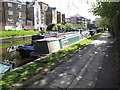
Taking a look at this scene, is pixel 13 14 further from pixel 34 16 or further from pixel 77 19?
pixel 77 19

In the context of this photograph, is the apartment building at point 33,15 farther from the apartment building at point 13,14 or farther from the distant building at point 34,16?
the apartment building at point 13,14

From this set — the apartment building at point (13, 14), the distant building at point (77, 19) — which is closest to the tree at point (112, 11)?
the apartment building at point (13, 14)

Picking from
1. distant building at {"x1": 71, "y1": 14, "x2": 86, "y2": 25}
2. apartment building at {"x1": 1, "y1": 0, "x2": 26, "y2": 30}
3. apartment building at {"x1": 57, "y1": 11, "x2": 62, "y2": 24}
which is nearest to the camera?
apartment building at {"x1": 1, "y1": 0, "x2": 26, "y2": 30}

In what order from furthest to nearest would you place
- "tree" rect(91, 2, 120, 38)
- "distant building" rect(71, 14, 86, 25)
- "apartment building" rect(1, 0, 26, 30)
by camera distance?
"distant building" rect(71, 14, 86, 25) < "apartment building" rect(1, 0, 26, 30) < "tree" rect(91, 2, 120, 38)

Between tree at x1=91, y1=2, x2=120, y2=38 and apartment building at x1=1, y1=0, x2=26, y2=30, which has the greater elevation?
apartment building at x1=1, y1=0, x2=26, y2=30

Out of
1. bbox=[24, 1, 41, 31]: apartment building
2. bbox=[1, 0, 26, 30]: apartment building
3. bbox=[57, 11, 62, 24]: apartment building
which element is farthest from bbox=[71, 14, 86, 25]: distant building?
bbox=[1, 0, 26, 30]: apartment building

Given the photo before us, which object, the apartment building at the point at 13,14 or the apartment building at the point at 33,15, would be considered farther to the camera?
the apartment building at the point at 33,15

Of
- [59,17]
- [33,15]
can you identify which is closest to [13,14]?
[33,15]

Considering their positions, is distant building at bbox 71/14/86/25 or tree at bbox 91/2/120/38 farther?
distant building at bbox 71/14/86/25

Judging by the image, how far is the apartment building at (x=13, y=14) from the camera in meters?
36.6

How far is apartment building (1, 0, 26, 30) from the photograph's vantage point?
120 ft

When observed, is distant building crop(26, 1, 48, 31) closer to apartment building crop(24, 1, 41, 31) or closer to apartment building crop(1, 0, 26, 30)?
apartment building crop(24, 1, 41, 31)

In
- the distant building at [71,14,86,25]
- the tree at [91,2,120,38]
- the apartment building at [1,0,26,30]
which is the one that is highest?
the distant building at [71,14,86,25]

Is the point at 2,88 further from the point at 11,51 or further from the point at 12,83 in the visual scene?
the point at 11,51
